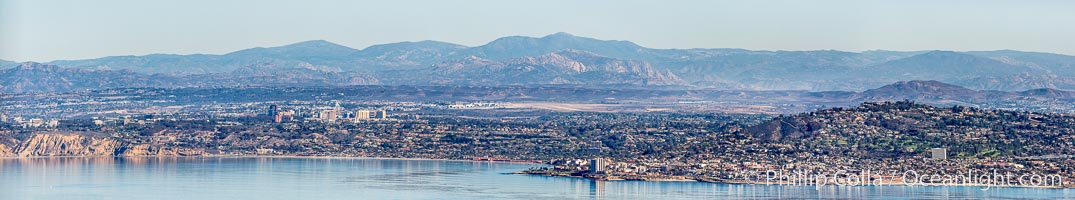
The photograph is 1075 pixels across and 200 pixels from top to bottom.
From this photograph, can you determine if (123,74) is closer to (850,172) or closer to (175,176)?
(175,176)

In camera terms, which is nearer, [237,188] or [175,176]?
[237,188]

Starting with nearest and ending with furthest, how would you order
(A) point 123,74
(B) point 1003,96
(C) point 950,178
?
1. (C) point 950,178
2. (B) point 1003,96
3. (A) point 123,74

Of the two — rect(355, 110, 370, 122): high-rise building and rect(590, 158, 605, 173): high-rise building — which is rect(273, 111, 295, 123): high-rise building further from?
rect(590, 158, 605, 173): high-rise building

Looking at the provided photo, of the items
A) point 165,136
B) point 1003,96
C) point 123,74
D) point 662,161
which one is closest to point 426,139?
point 165,136

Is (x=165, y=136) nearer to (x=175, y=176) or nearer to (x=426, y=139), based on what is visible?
(x=426, y=139)

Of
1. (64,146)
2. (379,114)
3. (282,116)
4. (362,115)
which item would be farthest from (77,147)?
(379,114)

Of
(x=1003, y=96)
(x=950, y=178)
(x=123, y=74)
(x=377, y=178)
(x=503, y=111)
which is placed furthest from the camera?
(x=123, y=74)
